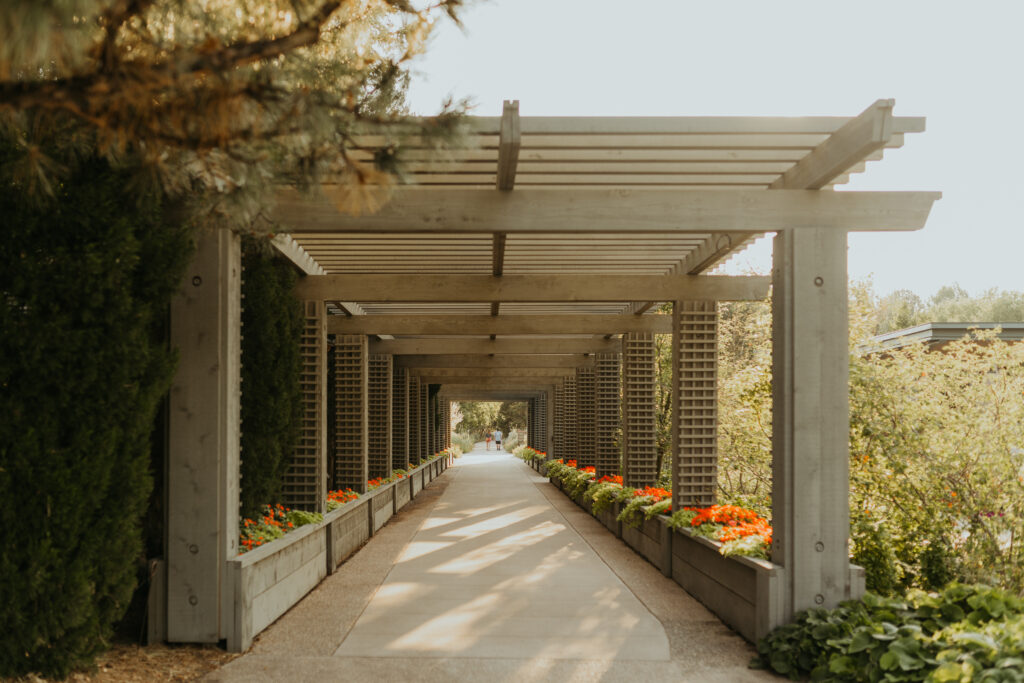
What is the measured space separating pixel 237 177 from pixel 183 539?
10.3 feet

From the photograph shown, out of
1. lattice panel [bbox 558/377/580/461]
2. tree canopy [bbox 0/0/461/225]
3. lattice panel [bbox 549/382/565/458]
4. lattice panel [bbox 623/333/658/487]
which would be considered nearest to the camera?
tree canopy [bbox 0/0/461/225]

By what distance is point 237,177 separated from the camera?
3480 millimetres

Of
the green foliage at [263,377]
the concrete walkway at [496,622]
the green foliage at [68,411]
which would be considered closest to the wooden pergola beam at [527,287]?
the green foliage at [263,377]

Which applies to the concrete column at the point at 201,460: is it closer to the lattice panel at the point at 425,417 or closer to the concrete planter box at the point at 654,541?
the concrete planter box at the point at 654,541

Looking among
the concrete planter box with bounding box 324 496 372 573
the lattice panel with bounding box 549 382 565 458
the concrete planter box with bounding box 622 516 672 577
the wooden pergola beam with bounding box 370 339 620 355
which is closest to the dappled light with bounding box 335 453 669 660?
the concrete planter box with bounding box 622 516 672 577

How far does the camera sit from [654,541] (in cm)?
957

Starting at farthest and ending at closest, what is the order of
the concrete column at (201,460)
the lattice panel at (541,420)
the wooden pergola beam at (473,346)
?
the lattice panel at (541,420), the wooden pergola beam at (473,346), the concrete column at (201,460)

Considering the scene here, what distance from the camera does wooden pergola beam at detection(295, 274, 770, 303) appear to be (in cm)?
905

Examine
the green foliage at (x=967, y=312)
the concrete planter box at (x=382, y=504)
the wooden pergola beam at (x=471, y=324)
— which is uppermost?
the green foliage at (x=967, y=312)

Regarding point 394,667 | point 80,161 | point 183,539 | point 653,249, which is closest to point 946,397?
point 653,249

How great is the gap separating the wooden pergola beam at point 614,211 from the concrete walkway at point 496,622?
288 centimetres

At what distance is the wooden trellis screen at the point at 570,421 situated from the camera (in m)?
21.0

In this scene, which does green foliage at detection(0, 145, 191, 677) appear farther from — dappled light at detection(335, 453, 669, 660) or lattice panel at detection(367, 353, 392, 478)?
lattice panel at detection(367, 353, 392, 478)

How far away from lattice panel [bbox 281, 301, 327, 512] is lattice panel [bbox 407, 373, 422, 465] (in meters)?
11.9
